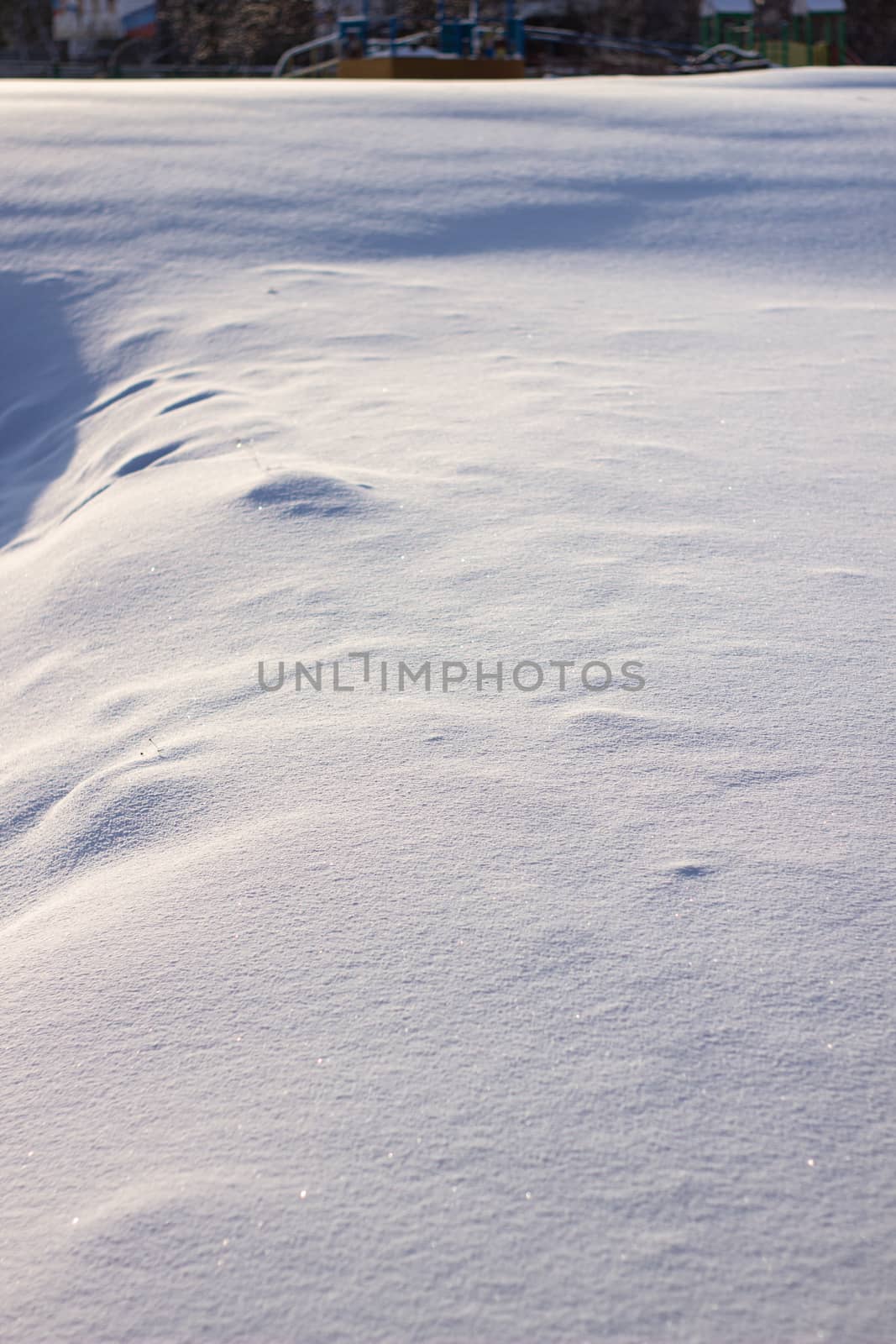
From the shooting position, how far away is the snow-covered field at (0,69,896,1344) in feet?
3.46

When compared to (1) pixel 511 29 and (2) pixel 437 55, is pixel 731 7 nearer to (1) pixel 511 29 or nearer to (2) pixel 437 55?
(1) pixel 511 29

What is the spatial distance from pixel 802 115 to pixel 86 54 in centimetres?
2578

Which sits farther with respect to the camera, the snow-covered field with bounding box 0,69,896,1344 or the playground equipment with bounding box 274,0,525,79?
the playground equipment with bounding box 274,0,525,79

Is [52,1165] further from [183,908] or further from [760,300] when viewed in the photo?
[760,300]

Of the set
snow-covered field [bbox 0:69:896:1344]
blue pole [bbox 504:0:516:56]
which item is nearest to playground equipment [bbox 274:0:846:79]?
blue pole [bbox 504:0:516:56]

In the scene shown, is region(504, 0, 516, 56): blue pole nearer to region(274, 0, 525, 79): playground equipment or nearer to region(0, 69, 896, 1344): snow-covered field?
region(274, 0, 525, 79): playground equipment

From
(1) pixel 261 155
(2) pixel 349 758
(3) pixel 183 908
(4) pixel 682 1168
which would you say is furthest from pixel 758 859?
(1) pixel 261 155

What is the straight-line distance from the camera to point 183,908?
4.95 ft

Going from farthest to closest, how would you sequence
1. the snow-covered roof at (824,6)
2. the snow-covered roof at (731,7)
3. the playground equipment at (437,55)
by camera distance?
the snow-covered roof at (731,7) < the snow-covered roof at (824,6) < the playground equipment at (437,55)

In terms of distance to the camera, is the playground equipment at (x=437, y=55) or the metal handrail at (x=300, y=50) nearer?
the playground equipment at (x=437, y=55)

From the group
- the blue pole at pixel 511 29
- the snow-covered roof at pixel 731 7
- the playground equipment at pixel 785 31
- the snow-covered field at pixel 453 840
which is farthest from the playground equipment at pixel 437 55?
the snow-covered field at pixel 453 840

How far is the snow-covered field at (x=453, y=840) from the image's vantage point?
1.06 meters

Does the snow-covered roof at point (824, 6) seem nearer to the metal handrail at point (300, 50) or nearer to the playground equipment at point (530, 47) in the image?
the playground equipment at point (530, 47)

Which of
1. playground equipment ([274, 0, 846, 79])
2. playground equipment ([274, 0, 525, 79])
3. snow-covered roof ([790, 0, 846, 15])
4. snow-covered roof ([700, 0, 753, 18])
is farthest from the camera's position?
snow-covered roof ([700, 0, 753, 18])
